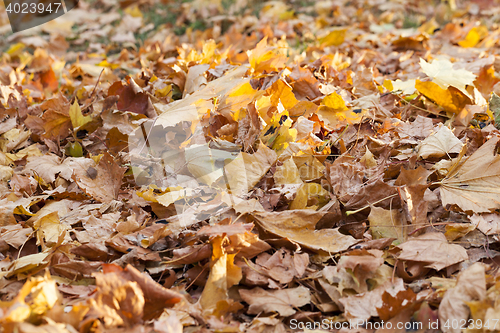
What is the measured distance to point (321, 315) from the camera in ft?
3.28

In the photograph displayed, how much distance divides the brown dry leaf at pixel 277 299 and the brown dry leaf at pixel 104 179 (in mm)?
658

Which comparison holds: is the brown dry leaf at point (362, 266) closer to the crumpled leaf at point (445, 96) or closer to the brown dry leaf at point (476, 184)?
the brown dry leaf at point (476, 184)

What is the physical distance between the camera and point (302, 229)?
117 cm

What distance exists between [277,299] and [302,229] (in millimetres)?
240

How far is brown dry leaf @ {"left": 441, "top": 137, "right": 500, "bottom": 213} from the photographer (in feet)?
3.88

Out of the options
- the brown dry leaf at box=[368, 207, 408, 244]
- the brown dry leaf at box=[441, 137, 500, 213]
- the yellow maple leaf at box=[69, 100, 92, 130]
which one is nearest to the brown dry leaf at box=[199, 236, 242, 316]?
the brown dry leaf at box=[368, 207, 408, 244]

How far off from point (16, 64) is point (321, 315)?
10.2 feet

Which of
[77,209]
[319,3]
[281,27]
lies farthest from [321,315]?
[319,3]

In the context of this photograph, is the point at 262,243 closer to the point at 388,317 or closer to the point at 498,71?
the point at 388,317

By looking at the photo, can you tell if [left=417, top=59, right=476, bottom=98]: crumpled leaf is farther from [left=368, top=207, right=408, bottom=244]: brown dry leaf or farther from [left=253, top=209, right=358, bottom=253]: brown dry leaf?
[left=253, top=209, right=358, bottom=253]: brown dry leaf

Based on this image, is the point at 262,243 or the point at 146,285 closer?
the point at 146,285

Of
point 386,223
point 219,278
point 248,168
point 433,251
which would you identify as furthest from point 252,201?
point 433,251

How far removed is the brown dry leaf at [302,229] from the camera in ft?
3.74

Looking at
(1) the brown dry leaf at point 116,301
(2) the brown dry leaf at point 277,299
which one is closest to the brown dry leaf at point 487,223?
(2) the brown dry leaf at point 277,299
